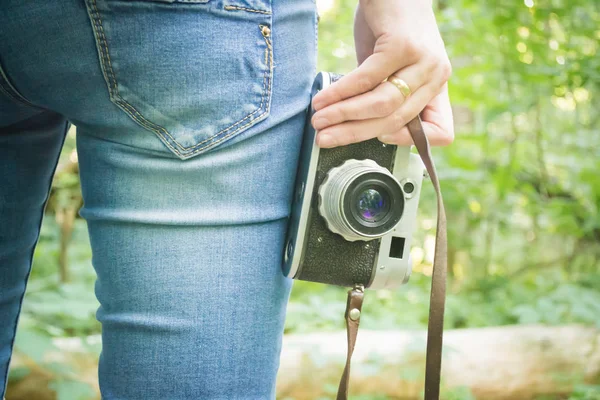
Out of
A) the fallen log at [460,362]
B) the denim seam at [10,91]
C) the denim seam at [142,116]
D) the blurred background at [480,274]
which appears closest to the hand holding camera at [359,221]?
the denim seam at [142,116]

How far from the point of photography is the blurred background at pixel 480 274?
183 cm

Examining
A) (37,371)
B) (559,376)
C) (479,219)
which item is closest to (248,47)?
(37,371)

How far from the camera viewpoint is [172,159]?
1.83ft

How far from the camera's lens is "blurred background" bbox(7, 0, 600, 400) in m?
1.83

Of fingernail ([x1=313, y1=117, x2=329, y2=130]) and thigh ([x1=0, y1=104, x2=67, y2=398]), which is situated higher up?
fingernail ([x1=313, y1=117, x2=329, y2=130])

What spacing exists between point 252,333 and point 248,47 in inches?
12.9

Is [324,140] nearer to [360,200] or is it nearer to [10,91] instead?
[360,200]

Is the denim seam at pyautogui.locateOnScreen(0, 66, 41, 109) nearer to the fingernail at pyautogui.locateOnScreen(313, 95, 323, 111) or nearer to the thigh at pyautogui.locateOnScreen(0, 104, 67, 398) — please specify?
the thigh at pyautogui.locateOnScreen(0, 104, 67, 398)

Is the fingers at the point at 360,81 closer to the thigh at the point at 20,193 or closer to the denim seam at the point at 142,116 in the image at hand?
the denim seam at the point at 142,116

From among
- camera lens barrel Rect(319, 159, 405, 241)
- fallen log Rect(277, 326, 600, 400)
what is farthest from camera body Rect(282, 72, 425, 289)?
fallen log Rect(277, 326, 600, 400)

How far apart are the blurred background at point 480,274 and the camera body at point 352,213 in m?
0.88

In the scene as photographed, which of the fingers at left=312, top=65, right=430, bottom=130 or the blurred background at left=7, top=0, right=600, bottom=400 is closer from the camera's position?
the fingers at left=312, top=65, right=430, bottom=130

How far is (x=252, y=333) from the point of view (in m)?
0.59

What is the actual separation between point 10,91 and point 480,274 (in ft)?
11.4
